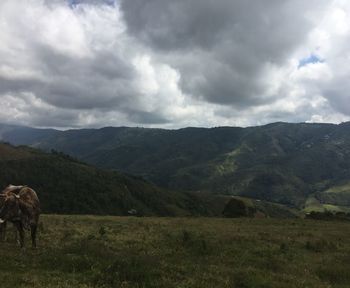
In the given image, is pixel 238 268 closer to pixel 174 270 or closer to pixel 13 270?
pixel 174 270

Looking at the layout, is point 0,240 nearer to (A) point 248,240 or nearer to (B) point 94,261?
(B) point 94,261

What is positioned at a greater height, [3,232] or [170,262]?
[3,232]

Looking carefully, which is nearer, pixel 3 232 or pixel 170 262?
pixel 170 262

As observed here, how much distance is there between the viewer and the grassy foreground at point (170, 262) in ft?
51.2

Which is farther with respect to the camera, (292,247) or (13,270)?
(292,247)

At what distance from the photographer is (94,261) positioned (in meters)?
18.3

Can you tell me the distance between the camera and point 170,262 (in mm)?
19891

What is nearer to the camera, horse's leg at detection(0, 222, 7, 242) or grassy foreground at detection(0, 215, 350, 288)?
grassy foreground at detection(0, 215, 350, 288)

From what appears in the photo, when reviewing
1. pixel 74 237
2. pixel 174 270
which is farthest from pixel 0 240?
pixel 174 270

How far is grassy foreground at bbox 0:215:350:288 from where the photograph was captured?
15.6 meters

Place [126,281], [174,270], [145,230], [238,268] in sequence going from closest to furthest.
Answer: [126,281] → [174,270] → [238,268] → [145,230]

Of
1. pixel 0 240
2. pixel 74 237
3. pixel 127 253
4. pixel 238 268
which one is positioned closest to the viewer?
pixel 238 268

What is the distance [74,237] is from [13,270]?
10.8 m

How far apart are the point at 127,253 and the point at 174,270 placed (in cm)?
432
